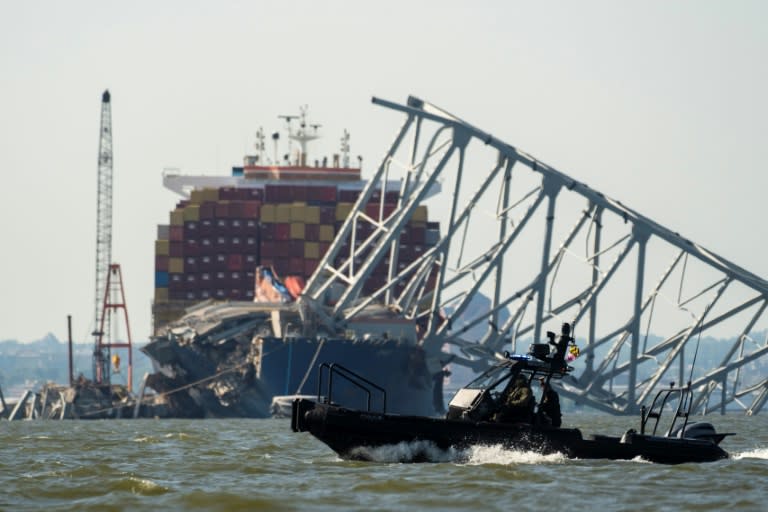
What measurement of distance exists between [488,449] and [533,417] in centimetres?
135

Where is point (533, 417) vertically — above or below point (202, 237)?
below

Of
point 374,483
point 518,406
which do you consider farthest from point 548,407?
point 374,483

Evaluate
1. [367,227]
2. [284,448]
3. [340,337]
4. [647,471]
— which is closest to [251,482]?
[647,471]

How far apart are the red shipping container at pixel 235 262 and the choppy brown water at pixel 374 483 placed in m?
111

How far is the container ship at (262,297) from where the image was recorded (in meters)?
104

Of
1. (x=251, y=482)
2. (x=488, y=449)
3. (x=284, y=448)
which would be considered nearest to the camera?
(x=251, y=482)

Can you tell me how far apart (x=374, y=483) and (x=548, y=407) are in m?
6.33

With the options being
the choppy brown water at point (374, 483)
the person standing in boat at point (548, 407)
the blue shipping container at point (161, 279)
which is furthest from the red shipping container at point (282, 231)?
the person standing in boat at point (548, 407)

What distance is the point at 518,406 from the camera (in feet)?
118

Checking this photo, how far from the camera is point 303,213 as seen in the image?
496ft

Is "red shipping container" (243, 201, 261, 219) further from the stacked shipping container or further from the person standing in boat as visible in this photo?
the person standing in boat

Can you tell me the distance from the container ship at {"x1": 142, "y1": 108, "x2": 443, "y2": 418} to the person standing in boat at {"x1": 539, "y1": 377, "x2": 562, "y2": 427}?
5805cm

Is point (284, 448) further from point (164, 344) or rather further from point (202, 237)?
point (202, 237)

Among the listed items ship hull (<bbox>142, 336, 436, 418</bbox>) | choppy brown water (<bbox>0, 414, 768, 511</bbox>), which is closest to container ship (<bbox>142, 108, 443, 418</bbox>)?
ship hull (<bbox>142, 336, 436, 418</bbox>)
